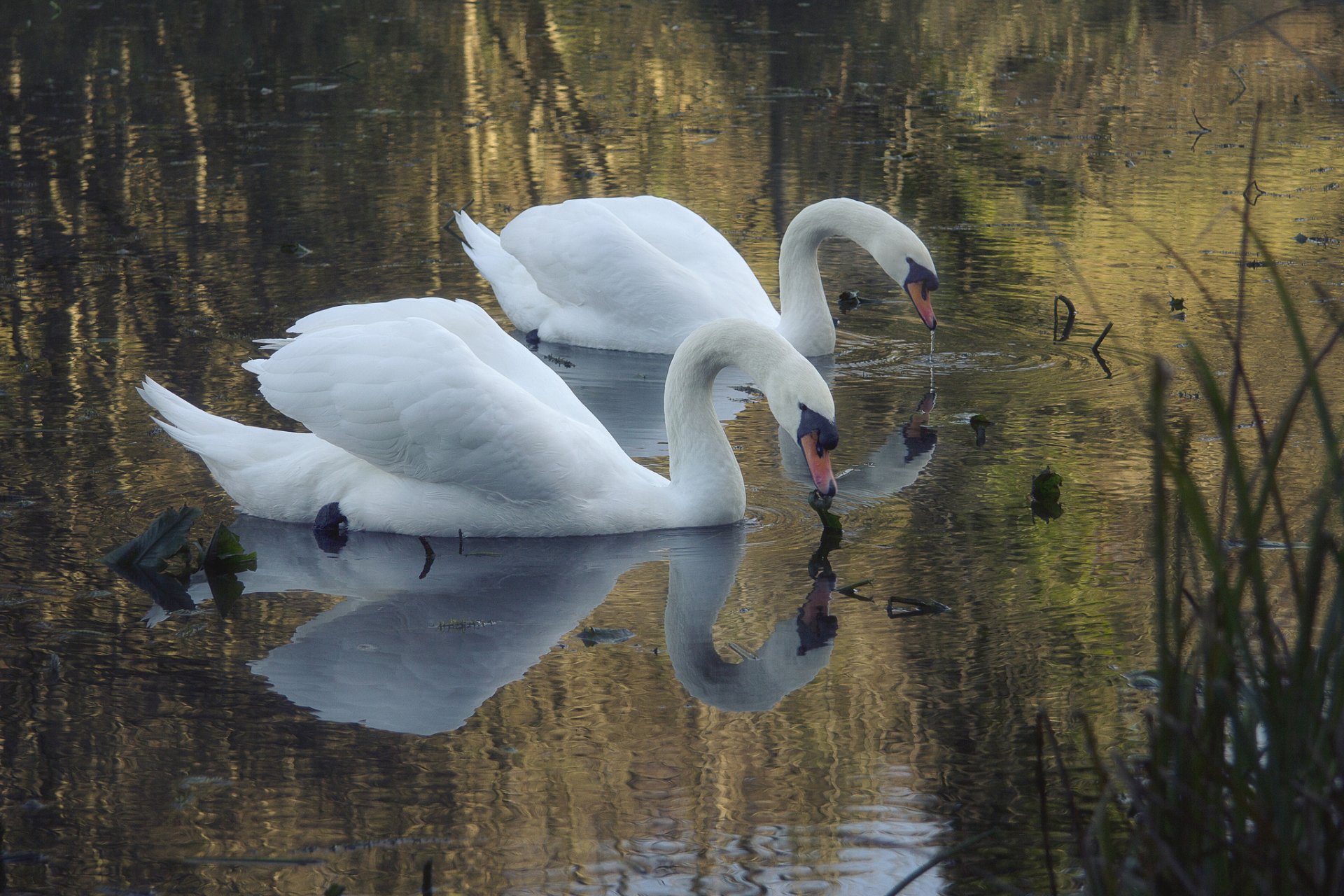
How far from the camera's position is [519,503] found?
5.86 meters

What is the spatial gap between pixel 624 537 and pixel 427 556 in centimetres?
68

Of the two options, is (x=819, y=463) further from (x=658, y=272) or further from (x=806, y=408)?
(x=658, y=272)

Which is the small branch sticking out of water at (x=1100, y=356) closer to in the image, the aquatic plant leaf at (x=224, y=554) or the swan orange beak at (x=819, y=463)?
the swan orange beak at (x=819, y=463)

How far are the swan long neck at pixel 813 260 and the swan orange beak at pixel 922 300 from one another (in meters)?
0.35

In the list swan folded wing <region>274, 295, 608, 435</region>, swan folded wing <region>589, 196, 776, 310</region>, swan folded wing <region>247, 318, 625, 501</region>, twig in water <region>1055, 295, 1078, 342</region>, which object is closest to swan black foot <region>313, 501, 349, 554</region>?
swan folded wing <region>247, 318, 625, 501</region>

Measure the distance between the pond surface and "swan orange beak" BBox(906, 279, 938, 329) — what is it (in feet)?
0.69

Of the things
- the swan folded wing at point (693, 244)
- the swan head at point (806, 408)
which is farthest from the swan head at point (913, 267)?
the swan head at point (806, 408)

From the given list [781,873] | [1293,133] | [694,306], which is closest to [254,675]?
[781,873]

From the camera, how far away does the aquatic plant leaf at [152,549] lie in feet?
18.1

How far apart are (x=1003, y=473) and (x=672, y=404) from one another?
4.29ft

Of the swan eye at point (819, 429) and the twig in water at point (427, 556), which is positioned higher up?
the swan eye at point (819, 429)

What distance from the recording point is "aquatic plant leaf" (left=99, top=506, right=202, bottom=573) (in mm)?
5504

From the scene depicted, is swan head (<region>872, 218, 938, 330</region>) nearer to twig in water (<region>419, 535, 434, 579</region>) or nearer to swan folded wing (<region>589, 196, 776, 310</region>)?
swan folded wing (<region>589, 196, 776, 310</region>)

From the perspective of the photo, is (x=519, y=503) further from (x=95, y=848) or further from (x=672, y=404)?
(x=95, y=848)
